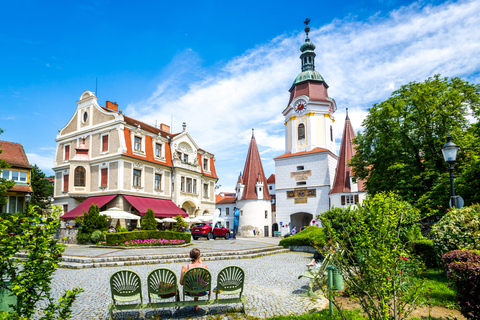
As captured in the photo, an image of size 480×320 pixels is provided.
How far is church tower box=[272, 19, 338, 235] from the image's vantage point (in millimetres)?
43344

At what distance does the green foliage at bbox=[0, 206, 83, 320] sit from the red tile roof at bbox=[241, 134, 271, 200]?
4118 cm

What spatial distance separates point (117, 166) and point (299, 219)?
27748 mm

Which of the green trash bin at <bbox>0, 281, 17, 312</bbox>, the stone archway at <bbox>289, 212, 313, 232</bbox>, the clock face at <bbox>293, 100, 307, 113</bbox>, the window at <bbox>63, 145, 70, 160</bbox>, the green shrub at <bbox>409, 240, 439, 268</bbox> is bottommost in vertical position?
the stone archway at <bbox>289, 212, 313, 232</bbox>

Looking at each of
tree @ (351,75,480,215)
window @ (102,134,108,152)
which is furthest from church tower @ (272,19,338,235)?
window @ (102,134,108,152)

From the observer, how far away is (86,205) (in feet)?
94.7

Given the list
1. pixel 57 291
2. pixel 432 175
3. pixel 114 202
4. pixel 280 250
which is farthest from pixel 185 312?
pixel 114 202

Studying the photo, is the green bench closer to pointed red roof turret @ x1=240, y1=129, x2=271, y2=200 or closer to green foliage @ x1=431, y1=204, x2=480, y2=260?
green foliage @ x1=431, y1=204, x2=480, y2=260

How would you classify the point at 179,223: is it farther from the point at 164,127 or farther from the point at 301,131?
the point at 301,131

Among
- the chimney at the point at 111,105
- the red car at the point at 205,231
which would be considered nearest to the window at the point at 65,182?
the chimney at the point at 111,105

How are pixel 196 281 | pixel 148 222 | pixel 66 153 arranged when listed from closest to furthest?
pixel 196 281 < pixel 148 222 < pixel 66 153

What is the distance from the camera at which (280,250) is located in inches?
792

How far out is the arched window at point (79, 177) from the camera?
30.8 m

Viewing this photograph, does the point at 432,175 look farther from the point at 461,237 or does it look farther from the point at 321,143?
the point at 321,143

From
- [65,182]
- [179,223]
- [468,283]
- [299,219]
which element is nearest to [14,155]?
[65,182]
